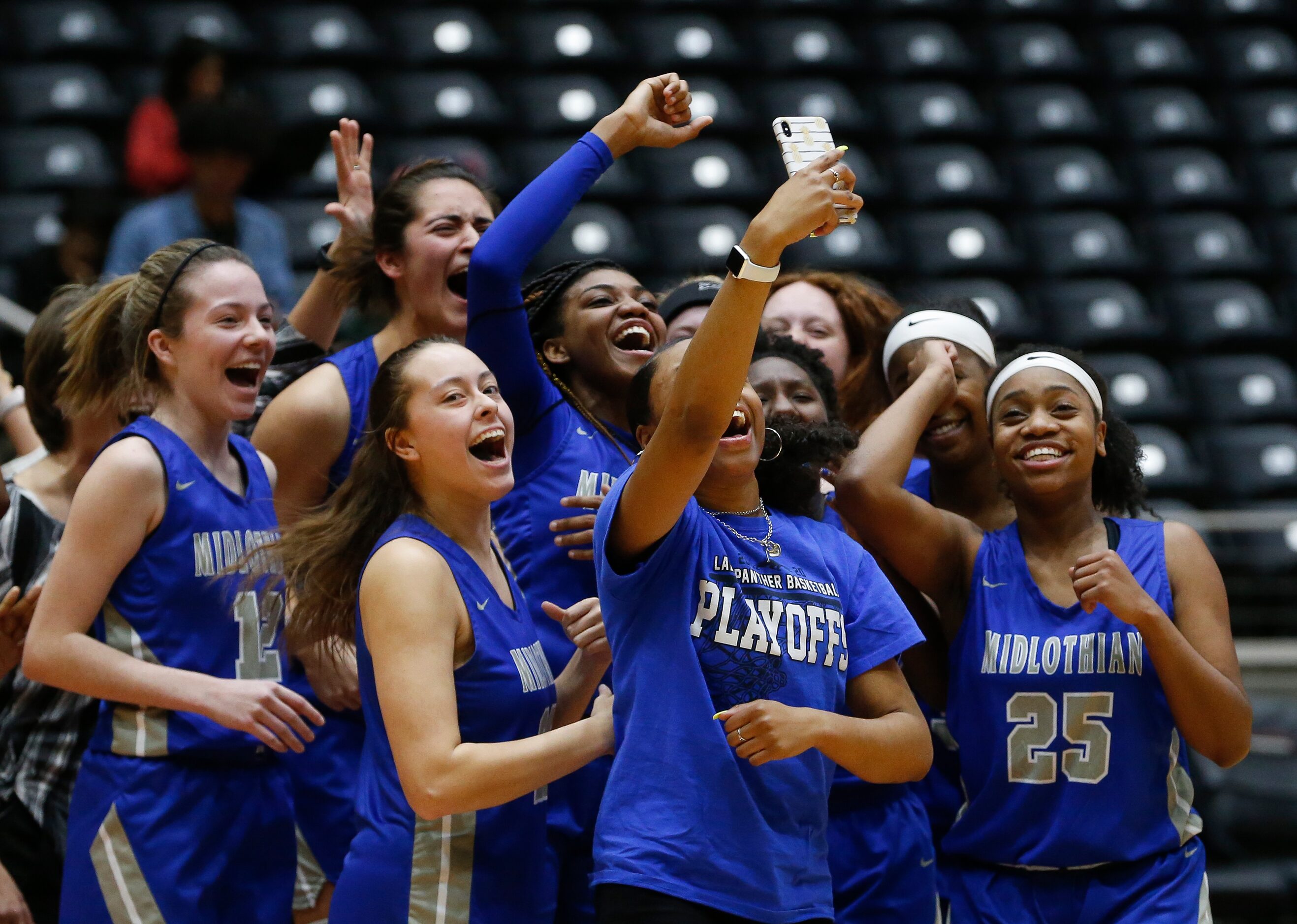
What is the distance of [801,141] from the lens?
2.37 m

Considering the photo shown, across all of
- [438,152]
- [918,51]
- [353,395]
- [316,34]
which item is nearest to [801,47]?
[918,51]

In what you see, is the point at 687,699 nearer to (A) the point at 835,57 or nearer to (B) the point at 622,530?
(B) the point at 622,530

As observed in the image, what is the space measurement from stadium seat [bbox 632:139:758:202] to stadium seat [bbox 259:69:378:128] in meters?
1.56

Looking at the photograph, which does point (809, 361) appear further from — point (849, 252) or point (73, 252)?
point (849, 252)

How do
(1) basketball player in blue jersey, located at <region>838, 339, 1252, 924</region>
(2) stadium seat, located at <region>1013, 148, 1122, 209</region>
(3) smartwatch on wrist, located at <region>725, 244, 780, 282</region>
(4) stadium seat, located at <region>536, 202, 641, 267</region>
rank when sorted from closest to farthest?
(3) smartwatch on wrist, located at <region>725, 244, 780, 282</region> < (1) basketball player in blue jersey, located at <region>838, 339, 1252, 924</region> < (4) stadium seat, located at <region>536, 202, 641, 267</region> < (2) stadium seat, located at <region>1013, 148, 1122, 209</region>

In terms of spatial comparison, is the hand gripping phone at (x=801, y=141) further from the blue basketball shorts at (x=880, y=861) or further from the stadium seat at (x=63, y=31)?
the stadium seat at (x=63, y=31)

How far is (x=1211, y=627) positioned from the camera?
301cm

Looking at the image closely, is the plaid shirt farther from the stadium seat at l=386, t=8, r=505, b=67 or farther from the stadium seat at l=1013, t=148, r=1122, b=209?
the stadium seat at l=1013, t=148, r=1122, b=209

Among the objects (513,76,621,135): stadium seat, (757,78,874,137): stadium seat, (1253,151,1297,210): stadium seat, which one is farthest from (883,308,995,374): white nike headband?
(1253,151,1297,210): stadium seat

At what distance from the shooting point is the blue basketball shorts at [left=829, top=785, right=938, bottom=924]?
308 centimetres

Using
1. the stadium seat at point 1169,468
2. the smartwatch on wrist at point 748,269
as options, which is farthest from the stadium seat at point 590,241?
the smartwatch on wrist at point 748,269

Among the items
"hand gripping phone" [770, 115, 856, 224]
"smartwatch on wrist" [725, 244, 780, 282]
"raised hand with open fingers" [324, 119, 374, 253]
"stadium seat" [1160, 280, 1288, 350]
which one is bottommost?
"smartwatch on wrist" [725, 244, 780, 282]

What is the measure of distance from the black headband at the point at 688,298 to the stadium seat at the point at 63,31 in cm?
524

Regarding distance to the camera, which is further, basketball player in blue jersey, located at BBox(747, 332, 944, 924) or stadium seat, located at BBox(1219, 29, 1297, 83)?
stadium seat, located at BBox(1219, 29, 1297, 83)
